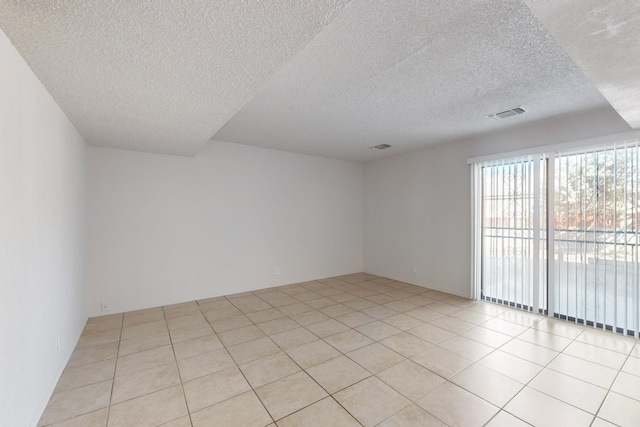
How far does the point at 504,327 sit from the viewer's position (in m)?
3.36

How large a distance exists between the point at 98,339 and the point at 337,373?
2.71 m

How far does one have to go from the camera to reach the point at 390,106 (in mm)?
3133

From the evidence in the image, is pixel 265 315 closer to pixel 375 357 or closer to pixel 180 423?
pixel 375 357

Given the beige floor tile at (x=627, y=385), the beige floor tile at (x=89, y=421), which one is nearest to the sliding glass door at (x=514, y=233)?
the beige floor tile at (x=627, y=385)

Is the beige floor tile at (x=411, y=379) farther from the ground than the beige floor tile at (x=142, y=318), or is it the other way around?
the beige floor tile at (x=411, y=379)

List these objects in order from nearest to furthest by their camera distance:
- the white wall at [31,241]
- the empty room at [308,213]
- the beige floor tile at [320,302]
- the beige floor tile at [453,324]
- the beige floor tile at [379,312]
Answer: the white wall at [31,241], the empty room at [308,213], the beige floor tile at [453,324], the beige floor tile at [379,312], the beige floor tile at [320,302]

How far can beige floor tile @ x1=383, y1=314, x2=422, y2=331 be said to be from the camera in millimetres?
3387

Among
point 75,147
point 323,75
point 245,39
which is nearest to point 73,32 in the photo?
point 245,39

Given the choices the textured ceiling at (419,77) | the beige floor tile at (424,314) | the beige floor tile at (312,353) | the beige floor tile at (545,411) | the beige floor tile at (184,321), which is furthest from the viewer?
the beige floor tile at (424,314)

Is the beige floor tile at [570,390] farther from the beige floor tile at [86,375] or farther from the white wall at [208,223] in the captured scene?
the white wall at [208,223]

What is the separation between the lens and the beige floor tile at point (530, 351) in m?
2.62

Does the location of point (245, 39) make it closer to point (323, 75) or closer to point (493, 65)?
point (323, 75)

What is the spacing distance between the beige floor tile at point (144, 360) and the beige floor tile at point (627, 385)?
378 cm

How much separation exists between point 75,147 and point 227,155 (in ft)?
6.81
